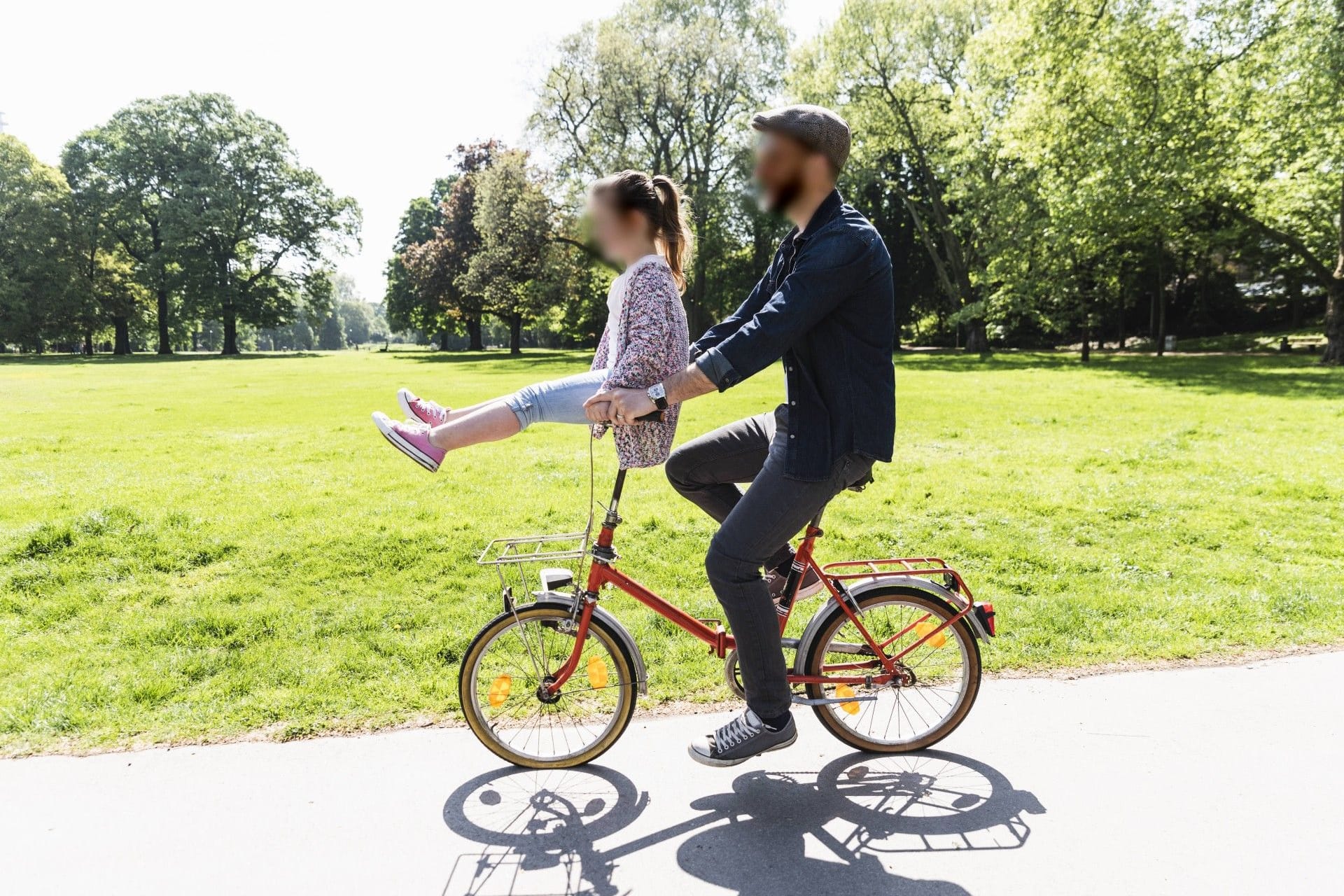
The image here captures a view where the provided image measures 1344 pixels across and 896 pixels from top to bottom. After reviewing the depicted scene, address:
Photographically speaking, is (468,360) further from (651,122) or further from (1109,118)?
(1109,118)

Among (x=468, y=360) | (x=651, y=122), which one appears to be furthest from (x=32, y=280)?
(x=651, y=122)

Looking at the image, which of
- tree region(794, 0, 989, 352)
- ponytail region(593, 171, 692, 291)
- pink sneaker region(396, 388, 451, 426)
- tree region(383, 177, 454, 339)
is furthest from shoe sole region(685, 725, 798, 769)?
tree region(383, 177, 454, 339)

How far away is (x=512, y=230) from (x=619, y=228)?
35.3 metres

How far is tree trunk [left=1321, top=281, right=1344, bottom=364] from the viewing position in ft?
73.9

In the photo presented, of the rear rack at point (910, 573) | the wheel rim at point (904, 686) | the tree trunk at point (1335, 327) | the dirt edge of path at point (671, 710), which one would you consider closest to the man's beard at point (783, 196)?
the rear rack at point (910, 573)

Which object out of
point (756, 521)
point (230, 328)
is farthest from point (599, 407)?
point (230, 328)

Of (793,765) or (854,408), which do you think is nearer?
(854,408)

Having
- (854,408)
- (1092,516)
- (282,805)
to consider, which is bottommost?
(282,805)

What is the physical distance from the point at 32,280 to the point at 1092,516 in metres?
57.6

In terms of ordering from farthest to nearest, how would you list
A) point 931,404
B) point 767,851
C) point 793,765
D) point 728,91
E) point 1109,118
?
point 728,91 → point 1109,118 → point 931,404 → point 793,765 → point 767,851

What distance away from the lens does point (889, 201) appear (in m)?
45.3

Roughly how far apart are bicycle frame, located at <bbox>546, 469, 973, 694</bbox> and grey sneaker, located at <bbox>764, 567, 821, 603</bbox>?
0.02 m

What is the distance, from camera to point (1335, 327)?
76.3 ft

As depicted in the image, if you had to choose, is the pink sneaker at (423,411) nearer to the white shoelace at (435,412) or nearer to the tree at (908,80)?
the white shoelace at (435,412)
